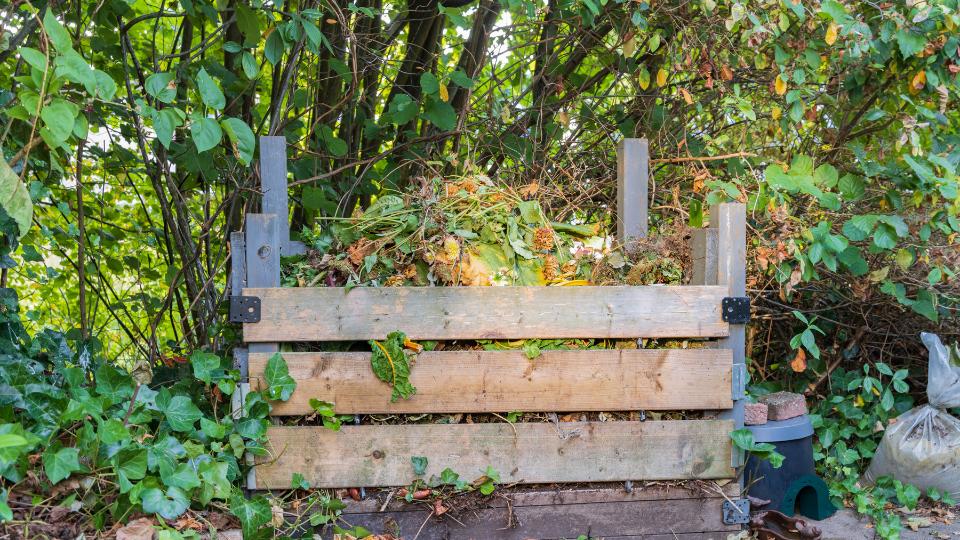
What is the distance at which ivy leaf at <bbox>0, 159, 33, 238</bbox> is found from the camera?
191 cm

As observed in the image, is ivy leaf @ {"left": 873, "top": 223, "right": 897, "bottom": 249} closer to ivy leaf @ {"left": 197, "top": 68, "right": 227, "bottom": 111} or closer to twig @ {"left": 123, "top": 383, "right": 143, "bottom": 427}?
ivy leaf @ {"left": 197, "top": 68, "right": 227, "bottom": 111}

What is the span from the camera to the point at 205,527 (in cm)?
241

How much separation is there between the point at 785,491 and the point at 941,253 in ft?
4.45

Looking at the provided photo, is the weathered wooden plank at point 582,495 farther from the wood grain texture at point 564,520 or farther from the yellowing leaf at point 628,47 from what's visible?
the yellowing leaf at point 628,47

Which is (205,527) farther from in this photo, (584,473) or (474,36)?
(474,36)

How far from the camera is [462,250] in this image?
110 inches

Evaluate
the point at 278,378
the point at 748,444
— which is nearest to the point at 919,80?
the point at 748,444

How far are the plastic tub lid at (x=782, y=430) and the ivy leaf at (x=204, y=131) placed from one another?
2.37 metres

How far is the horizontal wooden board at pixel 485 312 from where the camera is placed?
2.63 m

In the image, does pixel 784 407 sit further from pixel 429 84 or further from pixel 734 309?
pixel 429 84

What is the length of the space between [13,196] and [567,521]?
1.97 metres

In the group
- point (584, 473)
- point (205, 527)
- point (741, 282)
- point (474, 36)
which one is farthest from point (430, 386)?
point (474, 36)

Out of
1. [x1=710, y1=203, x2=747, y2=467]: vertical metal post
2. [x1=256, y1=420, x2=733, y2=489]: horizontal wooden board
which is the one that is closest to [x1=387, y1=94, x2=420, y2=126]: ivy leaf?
[x1=710, y1=203, x2=747, y2=467]: vertical metal post

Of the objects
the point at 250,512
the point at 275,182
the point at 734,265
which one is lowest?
the point at 250,512
